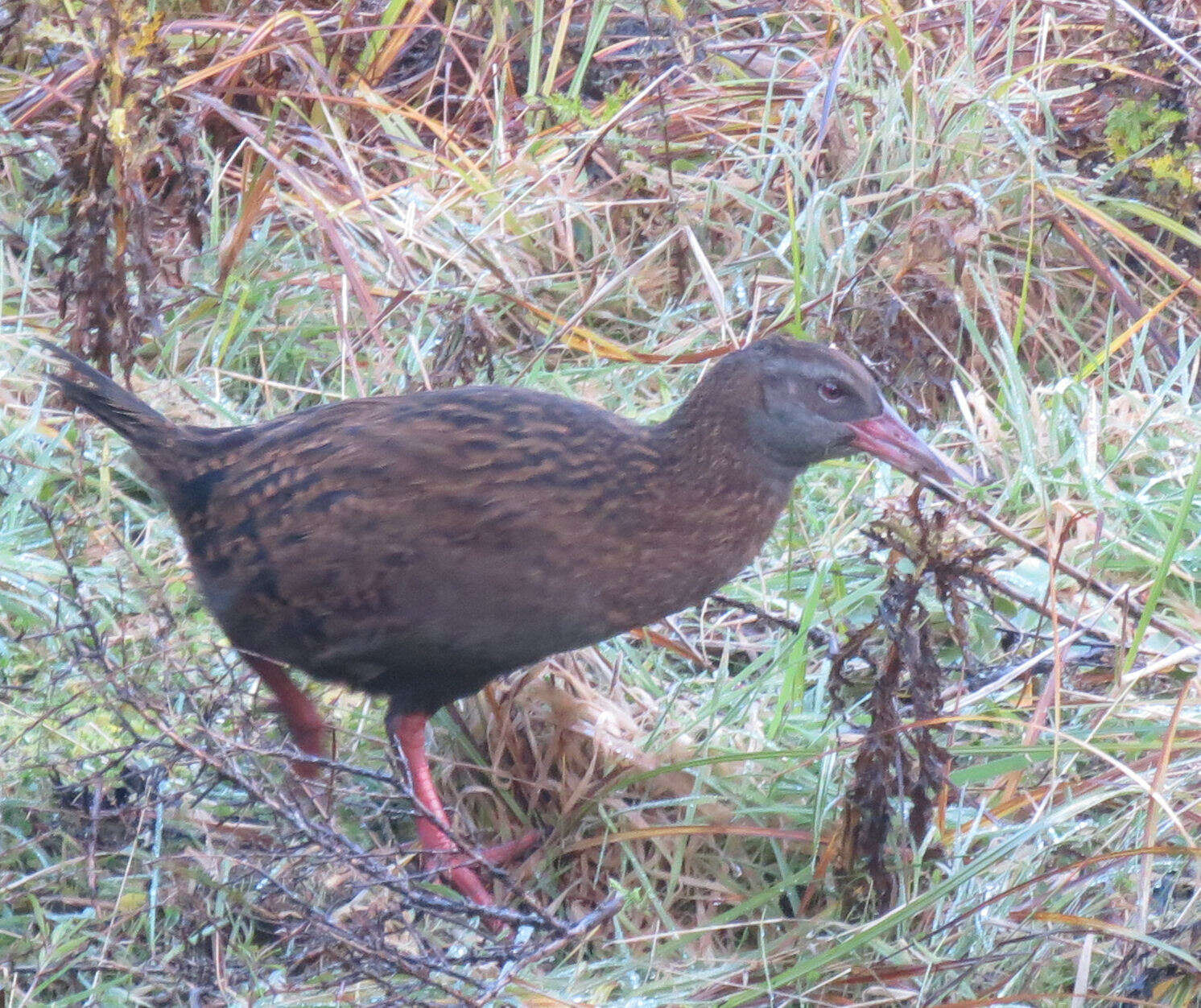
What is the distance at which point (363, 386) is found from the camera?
12.1ft

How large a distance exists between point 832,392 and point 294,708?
1.04 meters

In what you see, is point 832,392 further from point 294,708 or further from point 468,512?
point 294,708

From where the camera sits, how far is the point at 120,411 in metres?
2.83

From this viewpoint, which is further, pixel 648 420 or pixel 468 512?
pixel 648 420

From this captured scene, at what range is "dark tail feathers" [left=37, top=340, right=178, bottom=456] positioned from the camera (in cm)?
280

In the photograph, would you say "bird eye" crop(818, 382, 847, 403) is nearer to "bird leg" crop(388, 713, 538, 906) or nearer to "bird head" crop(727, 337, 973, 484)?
"bird head" crop(727, 337, 973, 484)

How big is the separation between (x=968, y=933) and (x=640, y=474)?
85 centimetres

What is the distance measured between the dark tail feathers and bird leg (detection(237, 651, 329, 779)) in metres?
0.40

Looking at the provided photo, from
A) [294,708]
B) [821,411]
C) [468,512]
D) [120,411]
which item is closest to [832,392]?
[821,411]

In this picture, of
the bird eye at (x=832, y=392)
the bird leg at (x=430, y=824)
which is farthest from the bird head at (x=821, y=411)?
the bird leg at (x=430, y=824)

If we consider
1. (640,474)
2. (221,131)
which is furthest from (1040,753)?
(221,131)

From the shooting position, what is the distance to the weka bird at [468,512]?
2.53 meters

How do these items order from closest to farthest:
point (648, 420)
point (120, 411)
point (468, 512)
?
point (468, 512), point (120, 411), point (648, 420)

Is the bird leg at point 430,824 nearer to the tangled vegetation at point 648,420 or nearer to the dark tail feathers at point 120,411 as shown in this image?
the tangled vegetation at point 648,420
